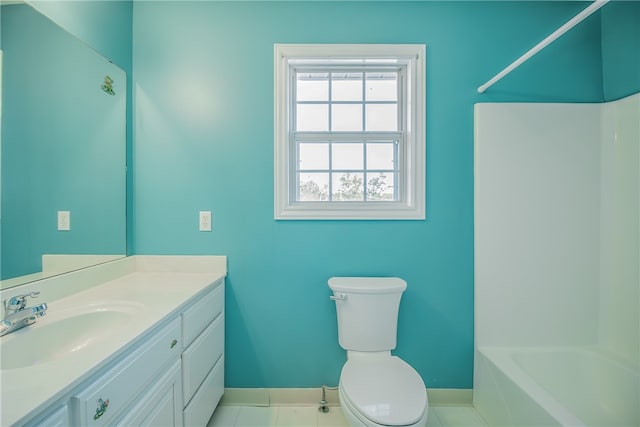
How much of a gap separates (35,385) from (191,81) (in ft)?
5.18

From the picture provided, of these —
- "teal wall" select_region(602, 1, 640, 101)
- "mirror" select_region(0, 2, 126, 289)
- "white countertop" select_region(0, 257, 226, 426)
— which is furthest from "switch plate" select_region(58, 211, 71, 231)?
"teal wall" select_region(602, 1, 640, 101)

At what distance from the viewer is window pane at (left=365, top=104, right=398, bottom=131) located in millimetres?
1757

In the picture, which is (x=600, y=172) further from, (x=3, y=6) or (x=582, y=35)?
(x=3, y=6)

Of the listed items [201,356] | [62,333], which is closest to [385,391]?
[201,356]

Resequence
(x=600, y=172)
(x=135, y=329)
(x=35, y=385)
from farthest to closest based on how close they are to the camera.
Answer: (x=600, y=172) → (x=135, y=329) → (x=35, y=385)

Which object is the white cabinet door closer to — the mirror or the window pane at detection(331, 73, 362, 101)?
the mirror

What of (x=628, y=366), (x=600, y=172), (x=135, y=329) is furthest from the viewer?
(x=600, y=172)

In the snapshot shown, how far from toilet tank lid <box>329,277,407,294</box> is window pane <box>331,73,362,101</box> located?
1152mm

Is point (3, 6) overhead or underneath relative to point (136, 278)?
overhead

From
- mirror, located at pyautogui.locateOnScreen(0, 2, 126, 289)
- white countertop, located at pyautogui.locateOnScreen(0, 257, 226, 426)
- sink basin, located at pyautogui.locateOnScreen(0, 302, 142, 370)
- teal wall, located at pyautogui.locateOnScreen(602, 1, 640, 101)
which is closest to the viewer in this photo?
white countertop, located at pyautogui.locateOnScreen(0, 257, 226, 426)

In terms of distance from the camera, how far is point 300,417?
1.55m

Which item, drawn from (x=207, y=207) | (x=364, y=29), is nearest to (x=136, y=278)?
(x=207, y=207)

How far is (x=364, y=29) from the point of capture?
1.63 m

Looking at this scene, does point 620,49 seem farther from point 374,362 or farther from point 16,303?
point 16,303
